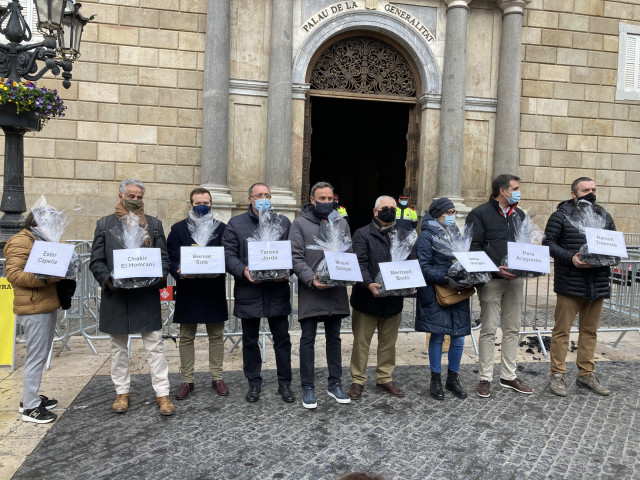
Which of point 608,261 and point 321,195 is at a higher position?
point 321,195

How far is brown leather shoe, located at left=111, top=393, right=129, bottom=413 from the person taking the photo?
14.1ft

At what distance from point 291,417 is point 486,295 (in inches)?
89.9

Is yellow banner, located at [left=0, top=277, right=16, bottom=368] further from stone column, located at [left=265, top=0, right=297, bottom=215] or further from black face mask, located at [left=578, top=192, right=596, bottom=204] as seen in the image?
black face mask, located at [left=578, top=192, right=596, bottom=204]

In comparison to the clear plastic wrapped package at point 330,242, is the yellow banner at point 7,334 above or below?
below

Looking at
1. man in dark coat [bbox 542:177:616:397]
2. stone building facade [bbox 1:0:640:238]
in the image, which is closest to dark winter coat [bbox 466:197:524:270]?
man in dark coat [bbox 542:177:616:397]

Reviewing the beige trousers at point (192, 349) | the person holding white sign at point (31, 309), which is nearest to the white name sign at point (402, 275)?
the beige trousers at point (192, 349)

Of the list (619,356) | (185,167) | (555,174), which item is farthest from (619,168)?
(185,167)

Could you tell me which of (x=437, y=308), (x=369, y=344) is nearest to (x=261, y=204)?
(x=369, y=344)

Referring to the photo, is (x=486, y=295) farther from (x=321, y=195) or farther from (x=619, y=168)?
(x=619, y=168)

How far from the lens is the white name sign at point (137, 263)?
4.07 metres

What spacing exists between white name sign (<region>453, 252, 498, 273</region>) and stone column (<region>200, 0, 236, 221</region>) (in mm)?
6453

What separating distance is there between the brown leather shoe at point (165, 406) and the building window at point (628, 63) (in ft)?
40.9

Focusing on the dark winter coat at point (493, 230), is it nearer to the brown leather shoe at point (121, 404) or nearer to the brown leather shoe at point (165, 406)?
the brown leather shoe at point (165, 406)

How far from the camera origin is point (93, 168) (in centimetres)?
1023
